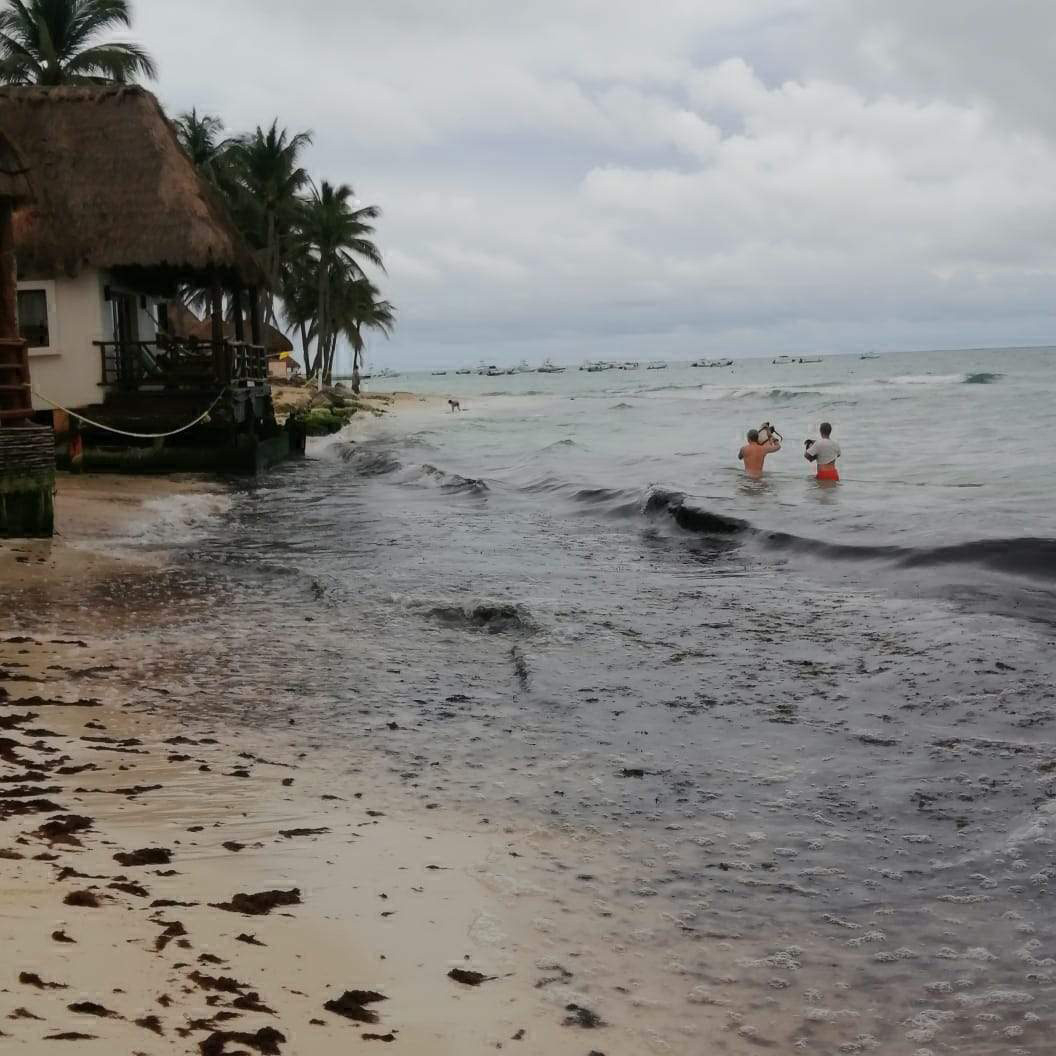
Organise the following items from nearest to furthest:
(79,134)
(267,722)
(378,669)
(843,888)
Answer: (843,888)
(267,722)
(378,669)
(79,134)


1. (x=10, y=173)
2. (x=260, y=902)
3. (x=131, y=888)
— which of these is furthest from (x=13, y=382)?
(x=260, y=902)

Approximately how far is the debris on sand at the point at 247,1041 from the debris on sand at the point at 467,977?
0.58m

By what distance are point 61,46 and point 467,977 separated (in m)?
32.1

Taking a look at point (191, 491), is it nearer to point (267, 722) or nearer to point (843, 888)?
point (267, 722)

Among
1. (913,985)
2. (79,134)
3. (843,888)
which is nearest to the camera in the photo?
(913,985)

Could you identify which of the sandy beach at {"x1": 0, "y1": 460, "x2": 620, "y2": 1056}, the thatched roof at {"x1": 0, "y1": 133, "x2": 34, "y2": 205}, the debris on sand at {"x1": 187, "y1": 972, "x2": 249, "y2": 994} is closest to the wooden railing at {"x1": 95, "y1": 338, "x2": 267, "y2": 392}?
the thatched roof at {"x1": 0, "y1": 133, "x2": 34, "y2": 205}

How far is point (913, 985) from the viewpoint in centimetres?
321

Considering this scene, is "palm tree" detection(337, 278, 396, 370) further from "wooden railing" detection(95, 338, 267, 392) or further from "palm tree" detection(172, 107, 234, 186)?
"wooden railing" detection(95, 338, 267, 392)

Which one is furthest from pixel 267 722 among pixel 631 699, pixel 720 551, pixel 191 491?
pixel 191 491

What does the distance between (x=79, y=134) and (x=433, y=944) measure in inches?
819

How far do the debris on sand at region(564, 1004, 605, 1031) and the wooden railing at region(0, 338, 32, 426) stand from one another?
356 inches

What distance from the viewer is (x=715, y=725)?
5672 mm

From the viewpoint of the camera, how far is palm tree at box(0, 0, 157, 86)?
92.9 feet

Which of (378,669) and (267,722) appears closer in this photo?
(267,722)
